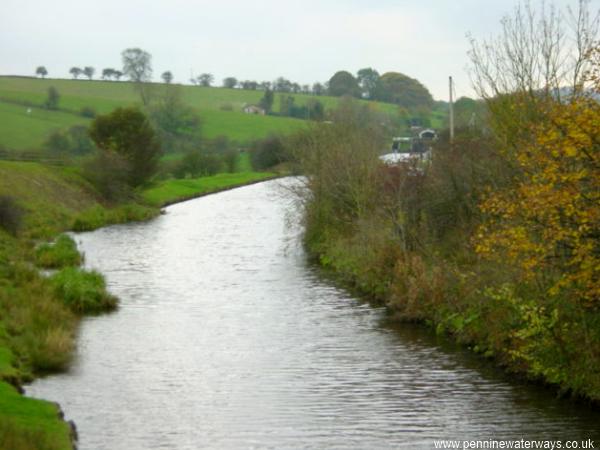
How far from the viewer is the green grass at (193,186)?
8069 cm

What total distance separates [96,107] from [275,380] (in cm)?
12038

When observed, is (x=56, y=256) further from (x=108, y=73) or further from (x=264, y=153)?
(x=108, y=73)

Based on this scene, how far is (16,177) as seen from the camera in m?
63.9

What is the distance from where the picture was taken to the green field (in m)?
112

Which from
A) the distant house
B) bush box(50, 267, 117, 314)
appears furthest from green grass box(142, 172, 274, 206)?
the distant house

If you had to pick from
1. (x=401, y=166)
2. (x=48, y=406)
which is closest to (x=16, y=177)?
(x=401, y=166)

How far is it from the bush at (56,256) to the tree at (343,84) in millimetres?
149649

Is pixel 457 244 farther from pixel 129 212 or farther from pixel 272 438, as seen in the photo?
pixel 129 212

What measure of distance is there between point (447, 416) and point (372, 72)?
7072 inches

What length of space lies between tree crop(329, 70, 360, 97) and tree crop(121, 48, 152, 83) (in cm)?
3928

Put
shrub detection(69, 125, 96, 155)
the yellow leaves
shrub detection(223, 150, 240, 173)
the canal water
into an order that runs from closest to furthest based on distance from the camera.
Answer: the yellow leaves → the canal water → shrub detection(69, 125, 96, 155) → shrub detection(223, 150, 240, 173)

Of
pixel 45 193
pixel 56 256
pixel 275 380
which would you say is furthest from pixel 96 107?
pixel 275 380

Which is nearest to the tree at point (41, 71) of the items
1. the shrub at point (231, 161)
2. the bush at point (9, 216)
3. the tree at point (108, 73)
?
the tree at point (108, 73)

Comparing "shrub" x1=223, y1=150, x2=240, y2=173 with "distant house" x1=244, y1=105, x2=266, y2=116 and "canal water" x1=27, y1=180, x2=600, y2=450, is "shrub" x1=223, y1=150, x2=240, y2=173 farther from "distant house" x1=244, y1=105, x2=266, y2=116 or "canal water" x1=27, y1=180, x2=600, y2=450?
"canal water" x1=27, y1=180, x2=600, y2=450
